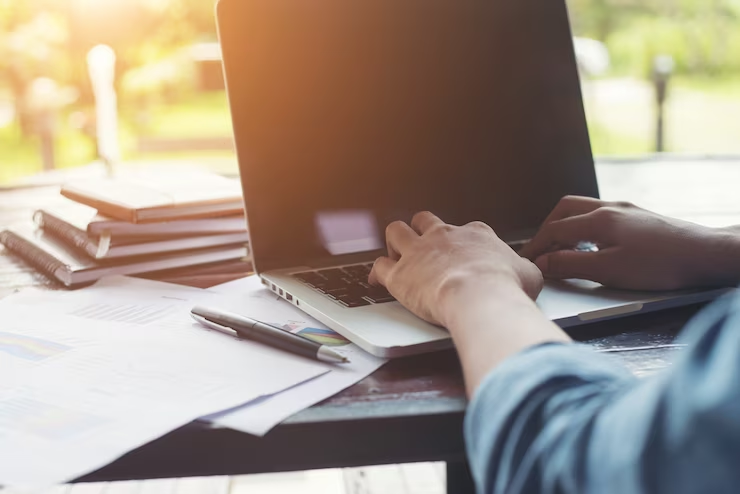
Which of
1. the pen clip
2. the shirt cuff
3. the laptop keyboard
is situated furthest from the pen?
the shirt cuff

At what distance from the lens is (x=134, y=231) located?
0.96 meters

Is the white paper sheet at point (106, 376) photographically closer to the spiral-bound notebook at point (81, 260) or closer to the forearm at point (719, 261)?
the spiral-bound notebook at point (81, 260)

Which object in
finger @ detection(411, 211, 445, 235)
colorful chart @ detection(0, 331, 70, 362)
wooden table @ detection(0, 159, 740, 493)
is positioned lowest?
wooden table @ detection(0, 159, 740, 493)

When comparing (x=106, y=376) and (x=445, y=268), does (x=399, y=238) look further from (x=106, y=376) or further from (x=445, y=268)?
(x=106, y=376)

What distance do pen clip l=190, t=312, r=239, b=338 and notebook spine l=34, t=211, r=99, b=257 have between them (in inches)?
10.3

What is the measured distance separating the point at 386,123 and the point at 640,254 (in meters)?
0.36

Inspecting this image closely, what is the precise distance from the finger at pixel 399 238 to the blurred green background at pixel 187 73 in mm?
5529

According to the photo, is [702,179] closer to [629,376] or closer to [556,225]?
[556,225]

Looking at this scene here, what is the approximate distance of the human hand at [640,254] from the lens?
0.77 metres

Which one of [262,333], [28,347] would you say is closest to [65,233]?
[28,347]

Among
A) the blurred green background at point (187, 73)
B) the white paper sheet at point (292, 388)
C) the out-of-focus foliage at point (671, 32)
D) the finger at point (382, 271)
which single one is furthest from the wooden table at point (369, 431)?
the out-of-focus foliage at point (671, 32)

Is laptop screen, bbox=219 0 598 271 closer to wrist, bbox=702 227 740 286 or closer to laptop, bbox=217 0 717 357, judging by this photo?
Result: laptop, bbox=217 0 717 357

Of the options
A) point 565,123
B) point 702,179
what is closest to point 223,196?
point 565,123

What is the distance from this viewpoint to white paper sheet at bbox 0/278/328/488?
51 cm
